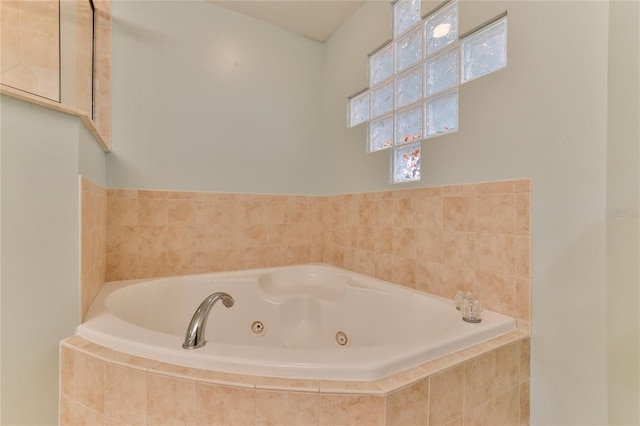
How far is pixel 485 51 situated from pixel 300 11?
4.37 ft

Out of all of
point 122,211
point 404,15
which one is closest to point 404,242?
point 404,15

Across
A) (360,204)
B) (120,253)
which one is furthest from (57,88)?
(360,204)

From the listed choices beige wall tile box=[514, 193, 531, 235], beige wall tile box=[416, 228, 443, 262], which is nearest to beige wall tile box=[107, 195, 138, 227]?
beige wall tile box=[416, 228, 443, 262]

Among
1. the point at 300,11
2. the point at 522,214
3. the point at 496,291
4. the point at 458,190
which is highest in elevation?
the point at 300,11

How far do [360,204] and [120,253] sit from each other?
148 cm

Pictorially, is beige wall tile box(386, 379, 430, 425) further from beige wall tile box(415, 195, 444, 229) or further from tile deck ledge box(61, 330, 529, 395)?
beige wall tile box(415, 195, 444, 229)

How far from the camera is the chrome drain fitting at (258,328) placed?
1.65m

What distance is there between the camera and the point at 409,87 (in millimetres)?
1547

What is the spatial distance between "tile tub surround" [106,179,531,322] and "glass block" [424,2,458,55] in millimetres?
704

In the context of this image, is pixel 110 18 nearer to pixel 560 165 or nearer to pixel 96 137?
pixel 96 137

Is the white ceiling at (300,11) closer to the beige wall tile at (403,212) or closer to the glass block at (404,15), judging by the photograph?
the glass block at (404,15)

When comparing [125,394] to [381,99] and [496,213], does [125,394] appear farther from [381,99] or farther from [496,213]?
[381,99]

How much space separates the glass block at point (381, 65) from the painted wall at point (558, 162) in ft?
1.59

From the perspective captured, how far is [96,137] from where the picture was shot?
4.29 ft
